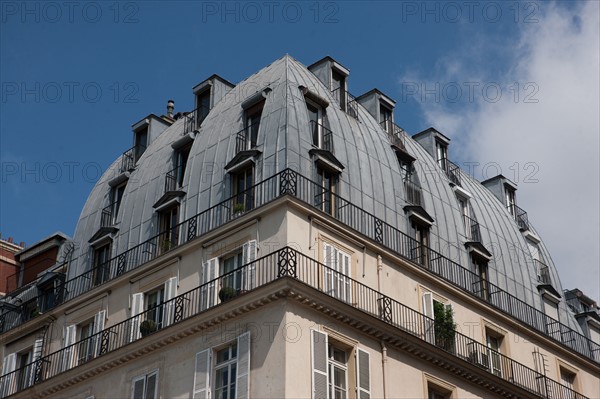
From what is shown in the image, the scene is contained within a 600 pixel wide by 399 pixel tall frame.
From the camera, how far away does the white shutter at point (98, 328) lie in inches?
1446

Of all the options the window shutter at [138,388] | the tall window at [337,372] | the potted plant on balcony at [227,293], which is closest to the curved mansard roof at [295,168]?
the potted plant on balcony at [227,293]

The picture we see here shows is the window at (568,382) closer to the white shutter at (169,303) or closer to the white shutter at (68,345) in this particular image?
the white shutter at (169,303)

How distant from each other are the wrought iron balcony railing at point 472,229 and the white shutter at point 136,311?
1345 centimetres

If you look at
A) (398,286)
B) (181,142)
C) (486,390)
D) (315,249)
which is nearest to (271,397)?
(315,249)

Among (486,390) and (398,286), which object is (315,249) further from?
(486,390)

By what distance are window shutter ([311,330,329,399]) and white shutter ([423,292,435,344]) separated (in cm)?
583

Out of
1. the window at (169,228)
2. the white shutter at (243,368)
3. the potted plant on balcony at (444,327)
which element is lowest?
the white shutter at (243,368)

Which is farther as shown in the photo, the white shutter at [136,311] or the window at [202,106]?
the window at [202,106]

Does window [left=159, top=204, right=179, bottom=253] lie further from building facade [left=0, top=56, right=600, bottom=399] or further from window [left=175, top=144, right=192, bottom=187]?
window [left=175, top=144, right=192, bottom=187]

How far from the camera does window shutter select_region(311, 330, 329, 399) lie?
99.8ft

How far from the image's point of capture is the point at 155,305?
3612cm

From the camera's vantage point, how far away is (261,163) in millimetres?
35469

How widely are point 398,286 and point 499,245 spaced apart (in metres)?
8.88

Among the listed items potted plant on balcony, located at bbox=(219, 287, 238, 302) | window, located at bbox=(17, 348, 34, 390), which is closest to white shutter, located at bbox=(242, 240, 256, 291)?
potted plant on balcony, located at bbox=(219, 287, 238, 302)
